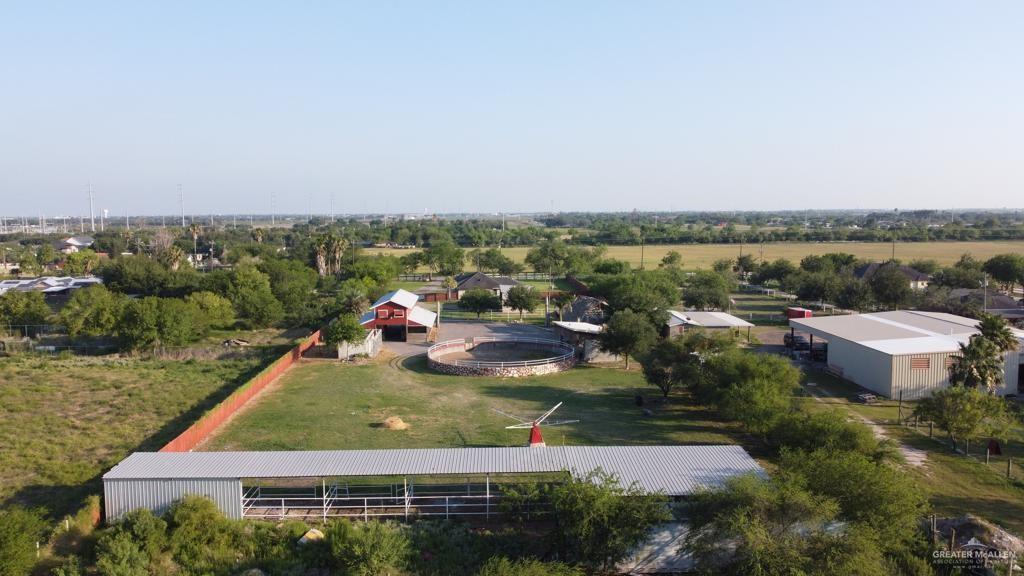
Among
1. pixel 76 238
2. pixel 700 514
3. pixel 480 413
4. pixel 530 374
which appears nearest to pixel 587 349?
pixel 530 374

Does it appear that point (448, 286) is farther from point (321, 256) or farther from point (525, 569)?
point (525, 569)

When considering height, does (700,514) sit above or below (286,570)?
above

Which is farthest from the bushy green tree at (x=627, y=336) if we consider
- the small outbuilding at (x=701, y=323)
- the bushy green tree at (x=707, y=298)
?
the bushy green tree at (x=707, y=298)

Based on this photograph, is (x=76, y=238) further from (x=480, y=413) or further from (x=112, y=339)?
(x=480, y=413)

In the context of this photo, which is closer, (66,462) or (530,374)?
(66,462)

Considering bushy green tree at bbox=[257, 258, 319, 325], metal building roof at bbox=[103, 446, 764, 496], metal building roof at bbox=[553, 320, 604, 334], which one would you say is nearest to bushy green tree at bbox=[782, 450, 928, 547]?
metal building roof at bbox=[103, 446, 764, 496]

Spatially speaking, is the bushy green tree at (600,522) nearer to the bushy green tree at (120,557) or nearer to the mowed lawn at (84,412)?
the bushy green tree at (120,557)
